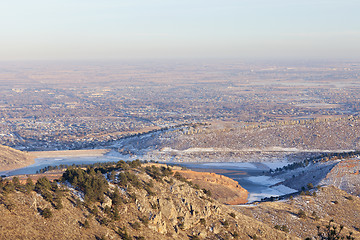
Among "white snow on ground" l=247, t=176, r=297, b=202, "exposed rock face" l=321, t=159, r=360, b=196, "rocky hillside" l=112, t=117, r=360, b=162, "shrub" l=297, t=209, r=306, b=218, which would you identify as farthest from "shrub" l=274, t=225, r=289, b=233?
"rocky hillside" l=112, t=117, r=360, b=162

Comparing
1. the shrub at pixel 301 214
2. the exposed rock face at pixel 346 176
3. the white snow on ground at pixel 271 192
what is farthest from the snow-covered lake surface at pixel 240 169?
the shrub at pixel 301 214

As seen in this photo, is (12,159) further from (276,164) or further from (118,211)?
(118,211)

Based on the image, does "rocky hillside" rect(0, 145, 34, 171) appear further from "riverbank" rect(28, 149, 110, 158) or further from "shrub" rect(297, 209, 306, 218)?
"shrub" rect(297, 209, 306, 218)

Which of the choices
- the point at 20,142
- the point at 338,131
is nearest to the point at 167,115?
the point at 20,142

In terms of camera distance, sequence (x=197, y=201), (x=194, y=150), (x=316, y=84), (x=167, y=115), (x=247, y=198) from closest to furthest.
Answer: (x=197, y=201), (x=247, y=198), (x=194, y=150), (x=167, y=115), (x=316, y=84)

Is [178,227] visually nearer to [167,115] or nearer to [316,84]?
[167,115]

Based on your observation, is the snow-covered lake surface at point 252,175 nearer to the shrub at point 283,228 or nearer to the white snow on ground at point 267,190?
the white snow on ground at point 267,190
